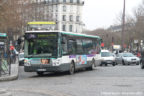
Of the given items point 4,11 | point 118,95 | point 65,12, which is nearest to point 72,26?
point 65,12

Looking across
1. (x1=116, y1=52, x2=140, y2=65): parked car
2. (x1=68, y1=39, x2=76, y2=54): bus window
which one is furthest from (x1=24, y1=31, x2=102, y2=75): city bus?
(x1=116, y1=52, x2=140, y2=65): parked car

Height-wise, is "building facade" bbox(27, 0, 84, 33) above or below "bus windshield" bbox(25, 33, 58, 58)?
above

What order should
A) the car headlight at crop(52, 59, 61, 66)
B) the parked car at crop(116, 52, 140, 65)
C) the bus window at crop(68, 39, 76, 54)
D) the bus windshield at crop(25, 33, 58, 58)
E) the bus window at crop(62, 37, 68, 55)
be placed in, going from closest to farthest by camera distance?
the car headlight at crop(52, 59, 61, 66) → the bus windshield at crop(25, 33, 58, 58) → the bus window at crop(62, 37, 68, 55) → the bus window at crop(68, 39, 76, 54) → the parked car at crop(116, 52, 140, 65)

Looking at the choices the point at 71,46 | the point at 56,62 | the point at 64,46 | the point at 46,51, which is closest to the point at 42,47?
A: the point at 46,51

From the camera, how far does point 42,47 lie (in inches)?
828

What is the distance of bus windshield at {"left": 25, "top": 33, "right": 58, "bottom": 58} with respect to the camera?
68.6 feet

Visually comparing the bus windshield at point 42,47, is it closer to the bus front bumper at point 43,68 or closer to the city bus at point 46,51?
the city bus at point 46,51

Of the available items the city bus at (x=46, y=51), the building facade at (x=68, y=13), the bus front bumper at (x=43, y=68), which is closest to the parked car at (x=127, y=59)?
the city bus at (x=46, y=51)

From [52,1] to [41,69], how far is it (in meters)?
113

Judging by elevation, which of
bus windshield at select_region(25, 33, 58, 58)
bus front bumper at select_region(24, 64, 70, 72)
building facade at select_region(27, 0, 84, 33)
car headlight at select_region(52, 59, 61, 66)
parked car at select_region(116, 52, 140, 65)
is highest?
building facade at select_region(27, 0, 84, 33)

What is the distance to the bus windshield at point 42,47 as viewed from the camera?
20.9 m

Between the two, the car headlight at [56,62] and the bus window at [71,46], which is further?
the bus window at [71,46]

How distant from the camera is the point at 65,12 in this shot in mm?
136750

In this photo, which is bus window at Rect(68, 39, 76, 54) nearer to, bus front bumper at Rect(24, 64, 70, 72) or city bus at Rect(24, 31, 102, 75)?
city bus at Rect(24, 31, 102, 75)
